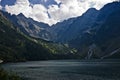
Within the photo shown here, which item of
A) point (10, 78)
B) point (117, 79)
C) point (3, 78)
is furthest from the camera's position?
point (117, 79)

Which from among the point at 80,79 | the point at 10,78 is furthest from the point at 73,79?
the point at 10,78

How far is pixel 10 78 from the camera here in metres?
110

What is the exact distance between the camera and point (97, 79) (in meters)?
177

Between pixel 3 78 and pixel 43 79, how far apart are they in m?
80.2

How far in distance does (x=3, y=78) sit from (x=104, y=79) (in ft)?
296

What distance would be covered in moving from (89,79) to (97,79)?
16.5 feet

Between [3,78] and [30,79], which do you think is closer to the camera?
[3,78]

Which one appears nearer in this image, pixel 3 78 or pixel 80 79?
pixel 3 78

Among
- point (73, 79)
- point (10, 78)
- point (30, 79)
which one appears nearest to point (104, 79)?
point (73, 79)

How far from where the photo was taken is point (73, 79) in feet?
595

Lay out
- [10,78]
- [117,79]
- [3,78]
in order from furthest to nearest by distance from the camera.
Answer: [117,79], [10,78], [3,78]

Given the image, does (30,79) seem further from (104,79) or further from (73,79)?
(104,79)

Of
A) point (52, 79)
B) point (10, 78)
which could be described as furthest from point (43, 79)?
point (10, 78)

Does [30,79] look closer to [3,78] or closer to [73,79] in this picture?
[73,79]
